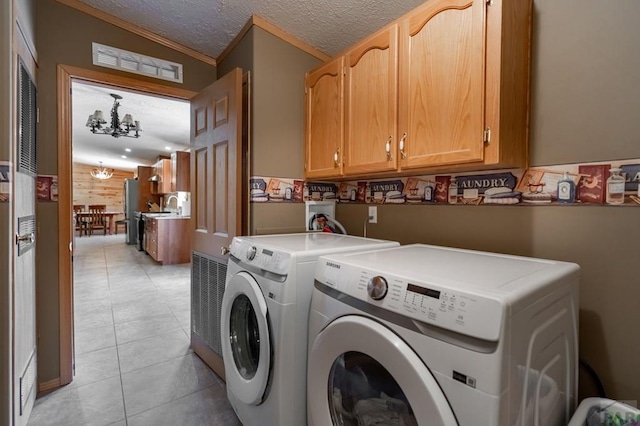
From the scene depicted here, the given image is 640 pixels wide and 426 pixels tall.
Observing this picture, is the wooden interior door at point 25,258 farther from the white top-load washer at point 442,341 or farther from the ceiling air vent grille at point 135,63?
the white top-load washer at point 442,341

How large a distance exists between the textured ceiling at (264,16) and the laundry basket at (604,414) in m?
1.95

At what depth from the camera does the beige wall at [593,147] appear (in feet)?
3.54

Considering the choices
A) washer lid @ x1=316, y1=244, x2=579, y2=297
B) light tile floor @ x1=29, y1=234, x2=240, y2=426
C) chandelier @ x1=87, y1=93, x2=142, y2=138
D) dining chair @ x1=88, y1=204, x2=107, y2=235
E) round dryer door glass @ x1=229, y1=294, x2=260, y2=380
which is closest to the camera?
washer lid @ x1=316, y1=244, x2=579, y2=297

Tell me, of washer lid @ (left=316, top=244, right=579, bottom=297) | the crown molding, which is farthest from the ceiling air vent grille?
washer lid @ (left=316, top=244, right=579, bottom=297)

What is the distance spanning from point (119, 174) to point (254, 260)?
11.8m

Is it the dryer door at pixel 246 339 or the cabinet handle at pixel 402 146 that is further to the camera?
the cabinet handle at pixel 402 146

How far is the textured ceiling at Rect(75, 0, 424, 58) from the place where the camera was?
1.75m

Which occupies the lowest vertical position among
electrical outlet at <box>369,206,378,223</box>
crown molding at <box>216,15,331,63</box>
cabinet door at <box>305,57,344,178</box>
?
electrical outlet at <box>369,206,378,223</box>

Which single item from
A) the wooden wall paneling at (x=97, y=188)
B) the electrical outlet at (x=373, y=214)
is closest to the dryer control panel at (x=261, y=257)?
the electrical outlet at (x=373, y=214)

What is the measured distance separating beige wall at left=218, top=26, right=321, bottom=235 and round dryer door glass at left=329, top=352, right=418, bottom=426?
1194 mm

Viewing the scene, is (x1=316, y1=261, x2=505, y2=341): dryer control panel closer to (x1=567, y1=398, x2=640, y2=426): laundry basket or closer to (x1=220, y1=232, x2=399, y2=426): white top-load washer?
(x1=220, y1=232, x2=399, y2=426): white top-load washer

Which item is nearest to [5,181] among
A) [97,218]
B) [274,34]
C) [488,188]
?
[274,34]

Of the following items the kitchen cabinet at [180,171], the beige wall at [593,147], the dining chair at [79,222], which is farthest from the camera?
the dining chair at [79,222]

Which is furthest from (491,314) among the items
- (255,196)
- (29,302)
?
(29,302)
